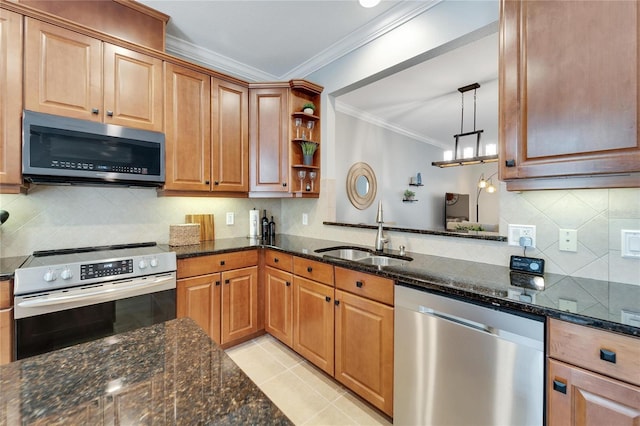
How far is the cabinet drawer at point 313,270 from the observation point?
6.47 ft

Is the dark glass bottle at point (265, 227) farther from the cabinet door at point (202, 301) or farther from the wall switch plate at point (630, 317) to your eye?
the wall switch plate at point (630, 317)

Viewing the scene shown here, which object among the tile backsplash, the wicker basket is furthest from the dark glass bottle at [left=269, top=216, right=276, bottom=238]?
the wicker basket

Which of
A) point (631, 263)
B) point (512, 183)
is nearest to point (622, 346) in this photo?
point (631, 263)

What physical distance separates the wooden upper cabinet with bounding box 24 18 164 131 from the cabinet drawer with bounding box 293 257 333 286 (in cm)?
151

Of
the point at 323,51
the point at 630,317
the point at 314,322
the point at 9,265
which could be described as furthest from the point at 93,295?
the point at 323,51

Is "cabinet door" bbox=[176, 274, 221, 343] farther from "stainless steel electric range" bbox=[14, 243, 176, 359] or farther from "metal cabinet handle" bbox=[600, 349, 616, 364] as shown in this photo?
"metal cabinet handle" bbox=[600, 349, 616, 364]

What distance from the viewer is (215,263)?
2.33 metres

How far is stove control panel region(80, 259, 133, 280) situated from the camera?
171cm

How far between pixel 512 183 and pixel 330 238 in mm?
1654

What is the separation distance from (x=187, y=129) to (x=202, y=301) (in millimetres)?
1409

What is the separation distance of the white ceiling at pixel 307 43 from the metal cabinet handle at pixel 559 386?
2.24m

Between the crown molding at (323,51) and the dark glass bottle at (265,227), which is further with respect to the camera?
the dark glass bottle at (265,227)

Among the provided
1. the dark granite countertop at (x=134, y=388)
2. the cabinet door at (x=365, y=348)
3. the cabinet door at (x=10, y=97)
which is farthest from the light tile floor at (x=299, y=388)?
the cabinet door at (x=10, y=97)

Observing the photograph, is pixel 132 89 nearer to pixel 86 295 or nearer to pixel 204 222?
pixel 204 222
